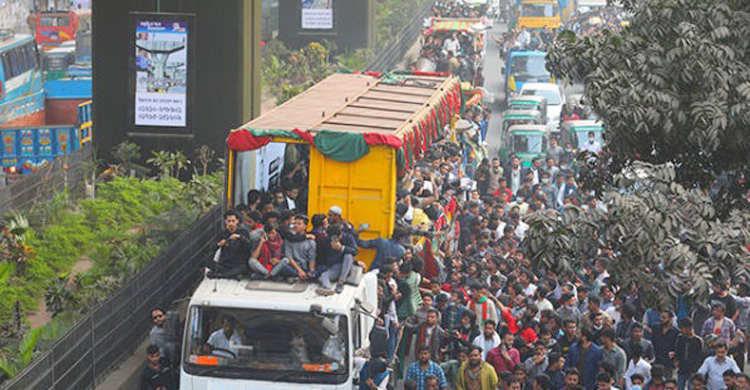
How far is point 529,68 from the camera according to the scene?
4225cm

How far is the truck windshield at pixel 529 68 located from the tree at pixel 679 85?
31282 mm

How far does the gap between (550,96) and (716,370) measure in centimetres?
2483

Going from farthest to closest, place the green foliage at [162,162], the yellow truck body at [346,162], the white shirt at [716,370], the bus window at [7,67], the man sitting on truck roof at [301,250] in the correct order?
the bus window at [7,67]
the green foliage at [162,162]
the yellow truck body at [346,162]
the white shirt at [716,370]
the man sitting on truck roof at [301,250]

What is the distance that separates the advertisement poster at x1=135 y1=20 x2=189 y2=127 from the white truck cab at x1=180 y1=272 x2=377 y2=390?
12.2 meters

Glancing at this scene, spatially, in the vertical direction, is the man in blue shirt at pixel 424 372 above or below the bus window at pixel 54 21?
below

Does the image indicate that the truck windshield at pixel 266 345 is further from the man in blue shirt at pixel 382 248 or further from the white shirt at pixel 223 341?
the man in blue shirt at pixel 382 248

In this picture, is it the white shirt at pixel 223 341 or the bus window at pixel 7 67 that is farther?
the bus window at pixel 7 67

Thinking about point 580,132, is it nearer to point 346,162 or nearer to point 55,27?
point 346,162

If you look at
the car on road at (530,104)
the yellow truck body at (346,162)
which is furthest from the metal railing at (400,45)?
the yellow truck body at (346,162)

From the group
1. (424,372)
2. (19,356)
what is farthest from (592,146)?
(19,356)

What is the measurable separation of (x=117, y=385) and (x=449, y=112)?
1074 centimetres

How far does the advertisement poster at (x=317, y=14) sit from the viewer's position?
44.6 meters

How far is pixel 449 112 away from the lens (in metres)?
23.9

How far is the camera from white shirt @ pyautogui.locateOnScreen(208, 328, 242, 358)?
12.4 meters
